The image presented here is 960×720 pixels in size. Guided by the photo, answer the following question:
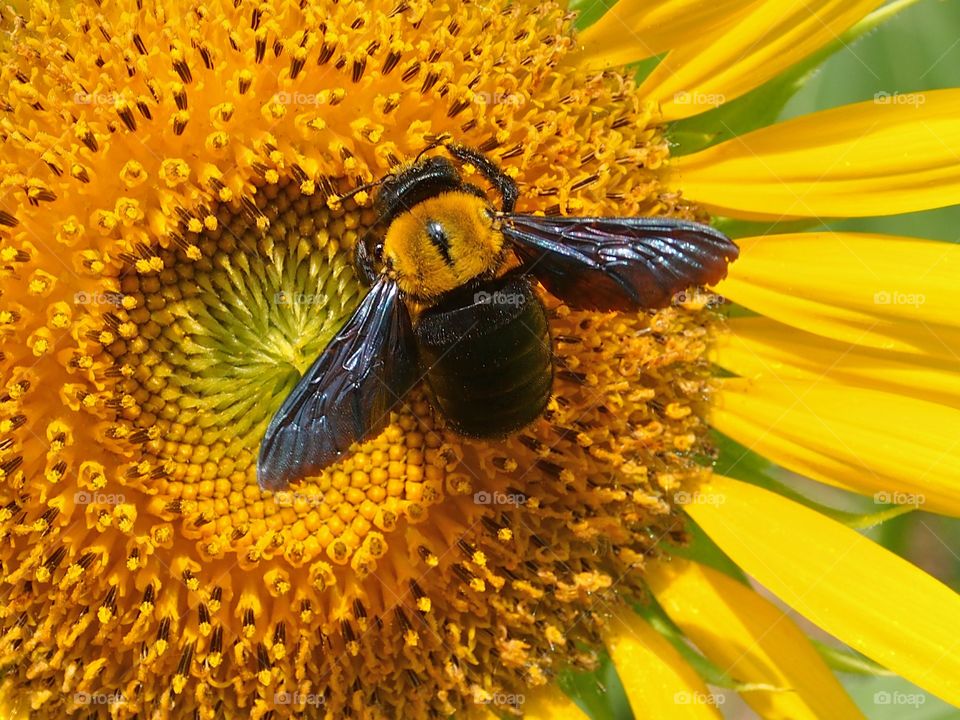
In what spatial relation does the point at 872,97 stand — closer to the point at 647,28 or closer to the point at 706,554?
the point at 647,28

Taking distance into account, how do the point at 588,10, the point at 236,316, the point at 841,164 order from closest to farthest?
the point at 236,316 → the point at 841,164 → the point at 588,10

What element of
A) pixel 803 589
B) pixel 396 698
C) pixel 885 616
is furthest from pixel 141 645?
pixel 885 616

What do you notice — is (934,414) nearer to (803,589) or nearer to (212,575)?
(803,589)

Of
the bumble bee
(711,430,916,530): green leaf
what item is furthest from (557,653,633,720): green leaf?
the bumble bee

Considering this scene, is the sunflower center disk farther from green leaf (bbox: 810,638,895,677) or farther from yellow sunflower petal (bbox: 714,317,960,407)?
green leaf (bbox: 810,638,895,677)

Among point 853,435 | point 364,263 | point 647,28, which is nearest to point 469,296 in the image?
point 364,263

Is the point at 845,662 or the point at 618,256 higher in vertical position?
the point at 618,256
